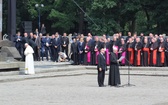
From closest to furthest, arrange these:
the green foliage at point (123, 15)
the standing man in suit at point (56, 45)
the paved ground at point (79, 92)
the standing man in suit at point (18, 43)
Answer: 1. the paved ground at point (79, 92)
2. the standing man in suit at point (56, 45)
3. the standing man in suit at point (18, 43)
4. the green foliage at point (123, 15)

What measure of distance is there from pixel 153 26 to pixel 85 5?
10.1 m

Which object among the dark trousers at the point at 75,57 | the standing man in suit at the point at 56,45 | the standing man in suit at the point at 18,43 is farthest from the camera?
the standing man in suit at the point at 18,43

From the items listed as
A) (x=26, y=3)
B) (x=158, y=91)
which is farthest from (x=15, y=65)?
(x=26, y=3)

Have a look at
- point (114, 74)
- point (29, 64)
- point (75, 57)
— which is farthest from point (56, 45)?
point (114, 74)

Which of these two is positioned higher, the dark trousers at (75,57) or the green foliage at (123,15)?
the green foliage at (123,15)

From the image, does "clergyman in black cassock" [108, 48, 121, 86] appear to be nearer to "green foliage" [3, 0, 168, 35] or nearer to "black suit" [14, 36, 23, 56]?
"black suit" [14, 36, 23, 56]

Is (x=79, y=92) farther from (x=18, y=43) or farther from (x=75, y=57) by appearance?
(x=18, y=43)

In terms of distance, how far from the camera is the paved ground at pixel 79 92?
17.8 metres

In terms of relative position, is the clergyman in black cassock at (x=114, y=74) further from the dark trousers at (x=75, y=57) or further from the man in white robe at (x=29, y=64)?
the dark trousers at (x=75, y=57)

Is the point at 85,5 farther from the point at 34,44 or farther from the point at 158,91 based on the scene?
the point at 158,91

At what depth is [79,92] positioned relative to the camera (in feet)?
68.6

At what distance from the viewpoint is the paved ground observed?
1775 cm

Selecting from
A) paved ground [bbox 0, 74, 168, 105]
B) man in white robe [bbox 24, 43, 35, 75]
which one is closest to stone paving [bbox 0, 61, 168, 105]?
paved ground [bbox 0, 74, 168, 105]

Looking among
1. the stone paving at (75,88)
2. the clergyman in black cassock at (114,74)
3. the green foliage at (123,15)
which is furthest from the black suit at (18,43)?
the green foliage at (123,15)
